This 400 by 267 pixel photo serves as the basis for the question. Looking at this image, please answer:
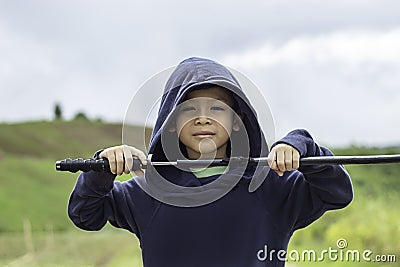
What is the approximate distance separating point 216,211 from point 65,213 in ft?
7.46

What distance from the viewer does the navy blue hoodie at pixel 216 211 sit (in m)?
0.87

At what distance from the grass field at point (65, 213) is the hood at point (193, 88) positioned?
37.3 inches

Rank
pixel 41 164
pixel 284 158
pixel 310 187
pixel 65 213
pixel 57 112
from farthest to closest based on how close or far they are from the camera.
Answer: pixel 57 112 → pixel 41 164 → pixel 65 213 → pixel 310 187 → pixel 284 158

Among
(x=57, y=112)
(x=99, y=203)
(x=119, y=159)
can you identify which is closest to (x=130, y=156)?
(x=119, y=159)

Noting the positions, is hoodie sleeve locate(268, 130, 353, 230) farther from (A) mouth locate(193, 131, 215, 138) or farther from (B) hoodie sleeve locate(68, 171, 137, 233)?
(B) hoodie sleeve locate(68, 171, 137, 233)

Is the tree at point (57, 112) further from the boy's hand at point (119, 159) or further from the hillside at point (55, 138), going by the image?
the boy's hand at point (119, 159)

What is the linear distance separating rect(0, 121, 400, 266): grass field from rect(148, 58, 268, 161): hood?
3.11 ft

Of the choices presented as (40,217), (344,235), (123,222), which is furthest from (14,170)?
(123,222)

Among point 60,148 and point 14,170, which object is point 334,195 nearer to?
point 14,170

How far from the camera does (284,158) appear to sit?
0.77 meters

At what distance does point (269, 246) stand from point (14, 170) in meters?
2.48

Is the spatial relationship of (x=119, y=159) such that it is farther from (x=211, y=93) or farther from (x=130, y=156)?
(x=211, y=93)

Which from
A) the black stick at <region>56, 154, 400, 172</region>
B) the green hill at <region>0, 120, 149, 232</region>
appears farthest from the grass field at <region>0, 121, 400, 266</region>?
the black stick at <region>56, 154, 400, 172</region>

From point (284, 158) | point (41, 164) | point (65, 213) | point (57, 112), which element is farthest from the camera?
point (57, 112)
